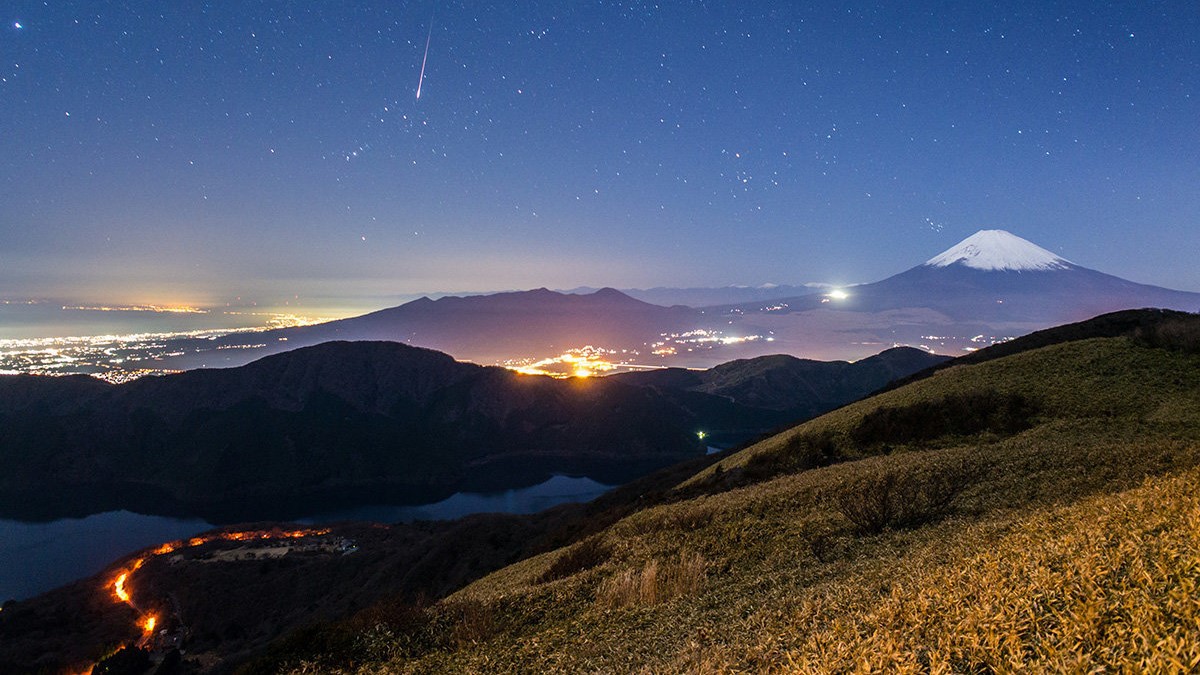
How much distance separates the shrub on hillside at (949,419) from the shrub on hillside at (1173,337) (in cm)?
1067

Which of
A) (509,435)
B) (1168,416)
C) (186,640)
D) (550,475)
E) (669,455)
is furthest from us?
(509,435)

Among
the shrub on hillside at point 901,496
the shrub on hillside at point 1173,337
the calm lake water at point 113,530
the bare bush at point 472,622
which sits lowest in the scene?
the calm lake water at point 113,530

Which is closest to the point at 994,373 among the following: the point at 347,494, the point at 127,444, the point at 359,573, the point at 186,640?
the point at 359,573

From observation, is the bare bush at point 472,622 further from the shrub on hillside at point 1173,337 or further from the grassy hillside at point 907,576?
the shrub on hillside at point 1173,337

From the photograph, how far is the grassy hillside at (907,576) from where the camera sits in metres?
4.16

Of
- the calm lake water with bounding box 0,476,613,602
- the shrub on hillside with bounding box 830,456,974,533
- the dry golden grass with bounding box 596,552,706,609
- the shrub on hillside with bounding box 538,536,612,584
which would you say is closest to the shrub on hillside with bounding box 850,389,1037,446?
the shrub on hillside with bounding box 830,456,974,533

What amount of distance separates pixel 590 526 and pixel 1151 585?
2971cm

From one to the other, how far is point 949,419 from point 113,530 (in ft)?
579

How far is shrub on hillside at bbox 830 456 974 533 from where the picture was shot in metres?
13.1

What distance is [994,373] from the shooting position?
30.8 meters

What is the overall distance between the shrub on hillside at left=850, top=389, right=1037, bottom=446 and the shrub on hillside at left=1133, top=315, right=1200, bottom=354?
10675 mm

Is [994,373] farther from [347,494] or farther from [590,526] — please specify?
[347,494]

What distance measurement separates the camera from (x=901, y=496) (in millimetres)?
13953

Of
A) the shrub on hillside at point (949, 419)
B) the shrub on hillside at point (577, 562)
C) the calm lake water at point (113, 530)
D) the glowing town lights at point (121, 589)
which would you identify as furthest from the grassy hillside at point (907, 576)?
the calm lake water at point (113, 530)
